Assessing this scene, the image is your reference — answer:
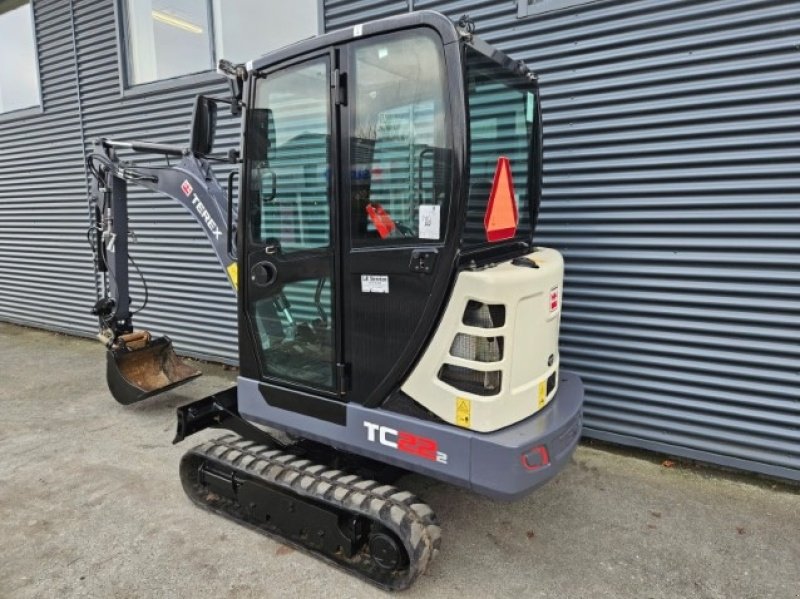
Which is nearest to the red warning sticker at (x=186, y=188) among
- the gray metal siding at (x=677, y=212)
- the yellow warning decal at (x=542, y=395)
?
the gray metal siding at (x=677, y=212)

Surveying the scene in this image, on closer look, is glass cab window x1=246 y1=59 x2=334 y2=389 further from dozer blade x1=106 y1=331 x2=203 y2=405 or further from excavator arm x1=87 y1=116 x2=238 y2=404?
dozer blade x1=106 y1=331 x2=203 y2=405

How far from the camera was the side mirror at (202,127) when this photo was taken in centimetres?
288

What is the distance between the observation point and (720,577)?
2590 mm

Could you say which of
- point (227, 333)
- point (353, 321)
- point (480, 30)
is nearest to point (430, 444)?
point (353, 321)

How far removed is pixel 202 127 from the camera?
2906 mm

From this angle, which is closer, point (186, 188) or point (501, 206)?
point (501, 206)

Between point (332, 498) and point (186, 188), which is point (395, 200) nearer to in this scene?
point (332, 498)

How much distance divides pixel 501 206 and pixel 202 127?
65.1 inches

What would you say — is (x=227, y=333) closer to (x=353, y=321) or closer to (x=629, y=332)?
(x=353, y=321)

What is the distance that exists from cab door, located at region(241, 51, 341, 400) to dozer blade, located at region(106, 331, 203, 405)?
2.06 m

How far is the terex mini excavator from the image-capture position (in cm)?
230

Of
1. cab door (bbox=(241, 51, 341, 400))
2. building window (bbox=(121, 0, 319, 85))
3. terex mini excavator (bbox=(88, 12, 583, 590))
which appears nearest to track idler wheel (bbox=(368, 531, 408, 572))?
terex mini excavator (bbox=(88, 12, 583, 590))

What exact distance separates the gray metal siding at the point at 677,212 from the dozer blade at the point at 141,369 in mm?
3326

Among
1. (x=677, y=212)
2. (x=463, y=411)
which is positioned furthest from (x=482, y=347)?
(x=677, y=212)
